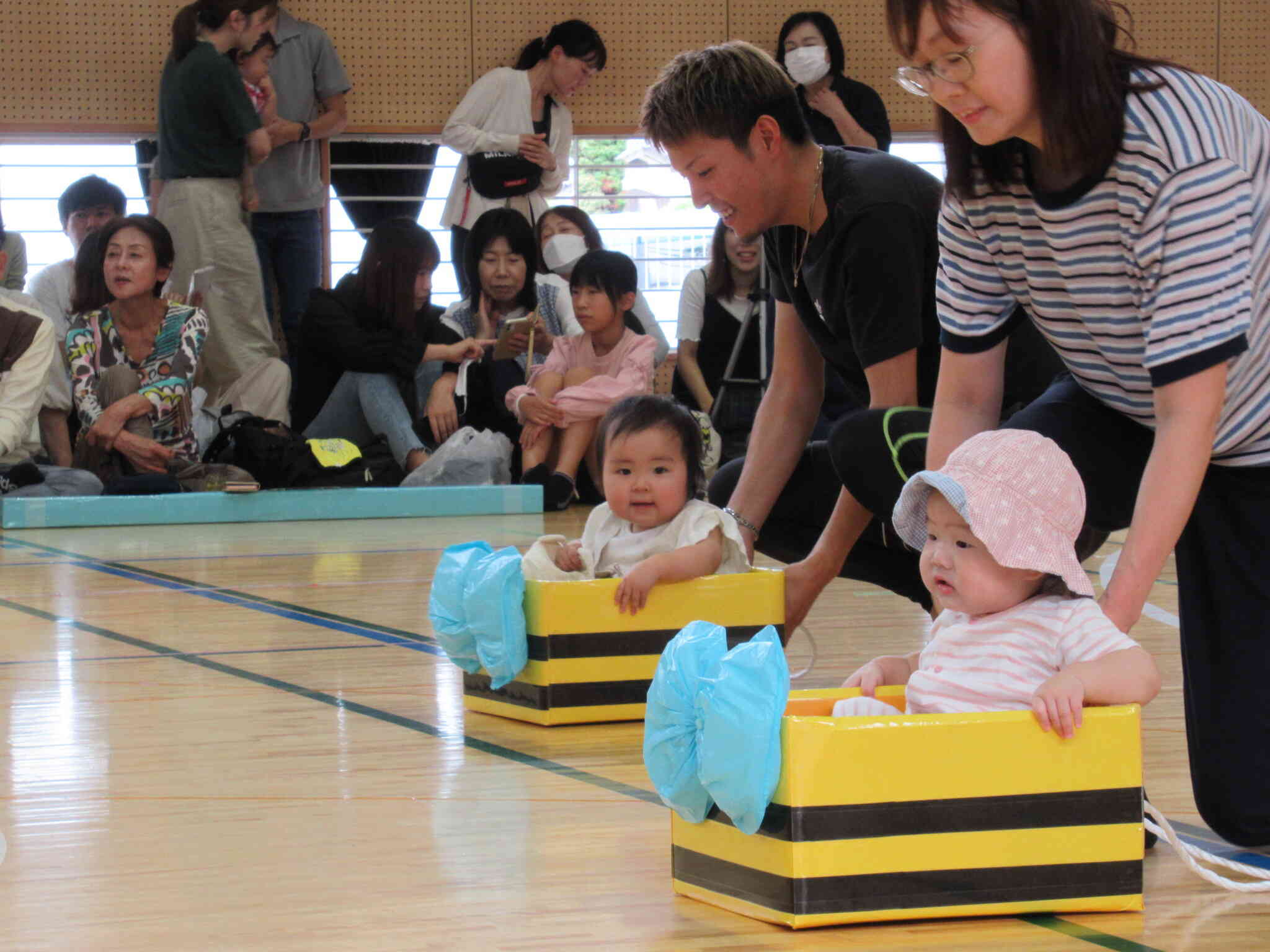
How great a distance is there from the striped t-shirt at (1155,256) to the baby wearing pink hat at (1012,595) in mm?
155

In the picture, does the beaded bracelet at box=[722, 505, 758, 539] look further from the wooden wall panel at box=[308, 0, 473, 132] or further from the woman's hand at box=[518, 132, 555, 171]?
the wooden wall panel at box=[308, 0, 473, 132]

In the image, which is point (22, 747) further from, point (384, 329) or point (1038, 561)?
point (384, 329)

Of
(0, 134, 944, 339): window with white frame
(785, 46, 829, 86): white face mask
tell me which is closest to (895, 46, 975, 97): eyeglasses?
(785, 46, 829, 86): white face mask

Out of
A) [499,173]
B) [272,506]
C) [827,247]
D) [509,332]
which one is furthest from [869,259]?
[499,173]

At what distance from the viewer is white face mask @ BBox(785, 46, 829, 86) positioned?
20.7 ft

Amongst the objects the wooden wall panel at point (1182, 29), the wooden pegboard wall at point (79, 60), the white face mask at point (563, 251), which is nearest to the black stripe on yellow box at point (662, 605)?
the white face mask at point (563, 251)

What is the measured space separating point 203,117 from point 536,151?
1279mm

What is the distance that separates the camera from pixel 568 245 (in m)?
6.11

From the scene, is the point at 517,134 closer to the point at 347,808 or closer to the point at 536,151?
the point at 536,151

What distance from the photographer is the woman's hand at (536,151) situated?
20.1 ft

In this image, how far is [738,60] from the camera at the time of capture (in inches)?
83.7

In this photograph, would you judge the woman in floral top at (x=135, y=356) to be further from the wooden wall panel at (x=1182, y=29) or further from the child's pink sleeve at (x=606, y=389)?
the wooden wall panel at (x=1182, y=29)

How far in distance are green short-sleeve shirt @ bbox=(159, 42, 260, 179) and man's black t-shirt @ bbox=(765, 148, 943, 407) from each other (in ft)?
11.9

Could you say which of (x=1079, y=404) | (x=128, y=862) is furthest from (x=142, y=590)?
(x=1079, y=404)
